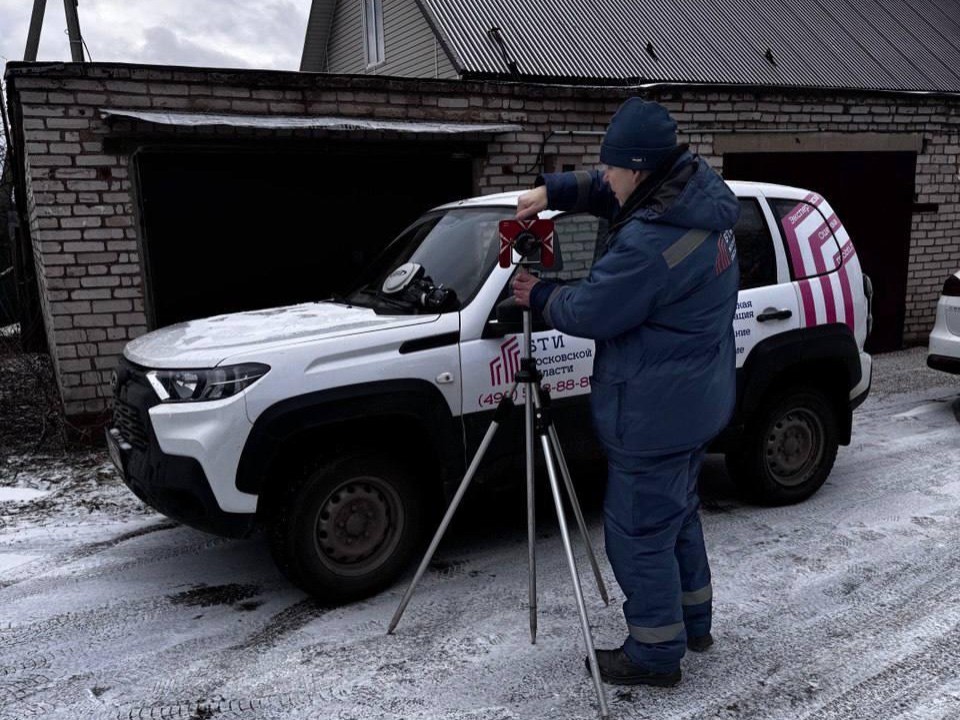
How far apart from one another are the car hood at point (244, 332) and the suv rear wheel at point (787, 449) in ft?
6.92

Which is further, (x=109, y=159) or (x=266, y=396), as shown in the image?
(x=109, y=159)

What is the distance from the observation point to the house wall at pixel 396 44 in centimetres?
1484

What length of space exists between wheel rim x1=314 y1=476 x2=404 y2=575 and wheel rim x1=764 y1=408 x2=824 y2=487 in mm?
2294

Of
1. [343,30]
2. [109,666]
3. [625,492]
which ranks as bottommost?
[109,666]

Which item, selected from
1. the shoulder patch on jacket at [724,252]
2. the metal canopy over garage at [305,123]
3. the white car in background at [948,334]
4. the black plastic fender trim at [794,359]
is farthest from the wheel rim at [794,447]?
the metal canopy over garage at [305,123]

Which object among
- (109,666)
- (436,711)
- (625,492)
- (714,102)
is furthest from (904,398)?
(109,666)

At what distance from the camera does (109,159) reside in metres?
6.59

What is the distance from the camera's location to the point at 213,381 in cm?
364

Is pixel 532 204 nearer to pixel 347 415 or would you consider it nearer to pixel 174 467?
pixel 347 415

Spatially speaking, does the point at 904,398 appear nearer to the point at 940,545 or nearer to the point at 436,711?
the point at 940,545

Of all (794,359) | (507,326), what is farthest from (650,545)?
(794,359)

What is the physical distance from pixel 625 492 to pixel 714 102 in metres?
7.10

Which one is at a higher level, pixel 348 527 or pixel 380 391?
pixel 380 391

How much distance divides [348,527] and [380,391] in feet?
2.09
